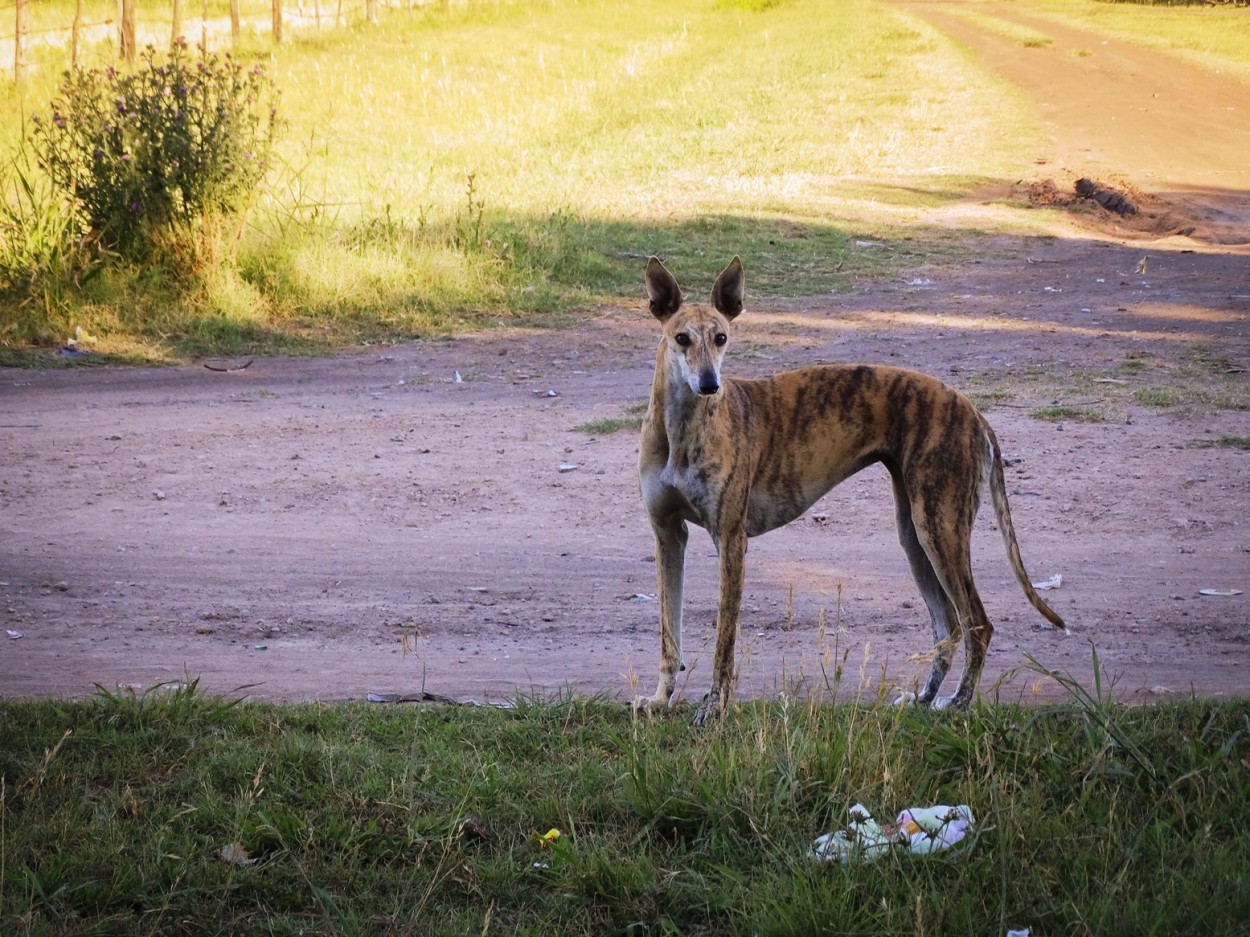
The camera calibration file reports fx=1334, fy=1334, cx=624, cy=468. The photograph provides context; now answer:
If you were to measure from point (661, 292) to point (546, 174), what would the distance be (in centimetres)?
1498

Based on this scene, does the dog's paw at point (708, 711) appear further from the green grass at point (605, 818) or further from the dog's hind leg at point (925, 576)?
the dog's hind leg at point (925, 576)

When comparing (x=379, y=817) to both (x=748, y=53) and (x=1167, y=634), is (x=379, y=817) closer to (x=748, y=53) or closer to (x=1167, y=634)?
(x=1167, y=634)

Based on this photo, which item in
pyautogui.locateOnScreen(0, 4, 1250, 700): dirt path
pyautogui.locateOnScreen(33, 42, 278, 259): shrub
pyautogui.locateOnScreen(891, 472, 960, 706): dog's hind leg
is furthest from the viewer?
pyautogui.locateOnScreen(33, 42, 278, 259): shrub

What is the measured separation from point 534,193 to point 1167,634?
43.1 ft

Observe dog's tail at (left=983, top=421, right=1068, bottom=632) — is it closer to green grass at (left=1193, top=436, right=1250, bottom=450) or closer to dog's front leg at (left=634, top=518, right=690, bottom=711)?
dog's front leg at (left=634, top=518, right=690, bottom=711)

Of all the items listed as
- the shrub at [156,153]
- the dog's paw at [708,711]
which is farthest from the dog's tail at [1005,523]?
the shrub at [156,153]

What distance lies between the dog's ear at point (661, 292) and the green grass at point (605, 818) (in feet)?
5.41

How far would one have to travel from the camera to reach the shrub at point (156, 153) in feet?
41.2

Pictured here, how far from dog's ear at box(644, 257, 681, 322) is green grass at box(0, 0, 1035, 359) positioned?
24.6ft

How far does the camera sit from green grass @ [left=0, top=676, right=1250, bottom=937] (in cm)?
375

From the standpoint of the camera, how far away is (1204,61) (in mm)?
33000

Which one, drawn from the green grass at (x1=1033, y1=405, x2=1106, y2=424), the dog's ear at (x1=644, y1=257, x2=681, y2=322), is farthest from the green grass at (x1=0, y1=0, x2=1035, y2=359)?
the dog's ear at (x1=644, y1=257, x2=681, y2=322)

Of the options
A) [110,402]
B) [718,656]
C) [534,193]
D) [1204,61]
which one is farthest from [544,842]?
[1204,61]

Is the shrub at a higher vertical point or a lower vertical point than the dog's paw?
higher
